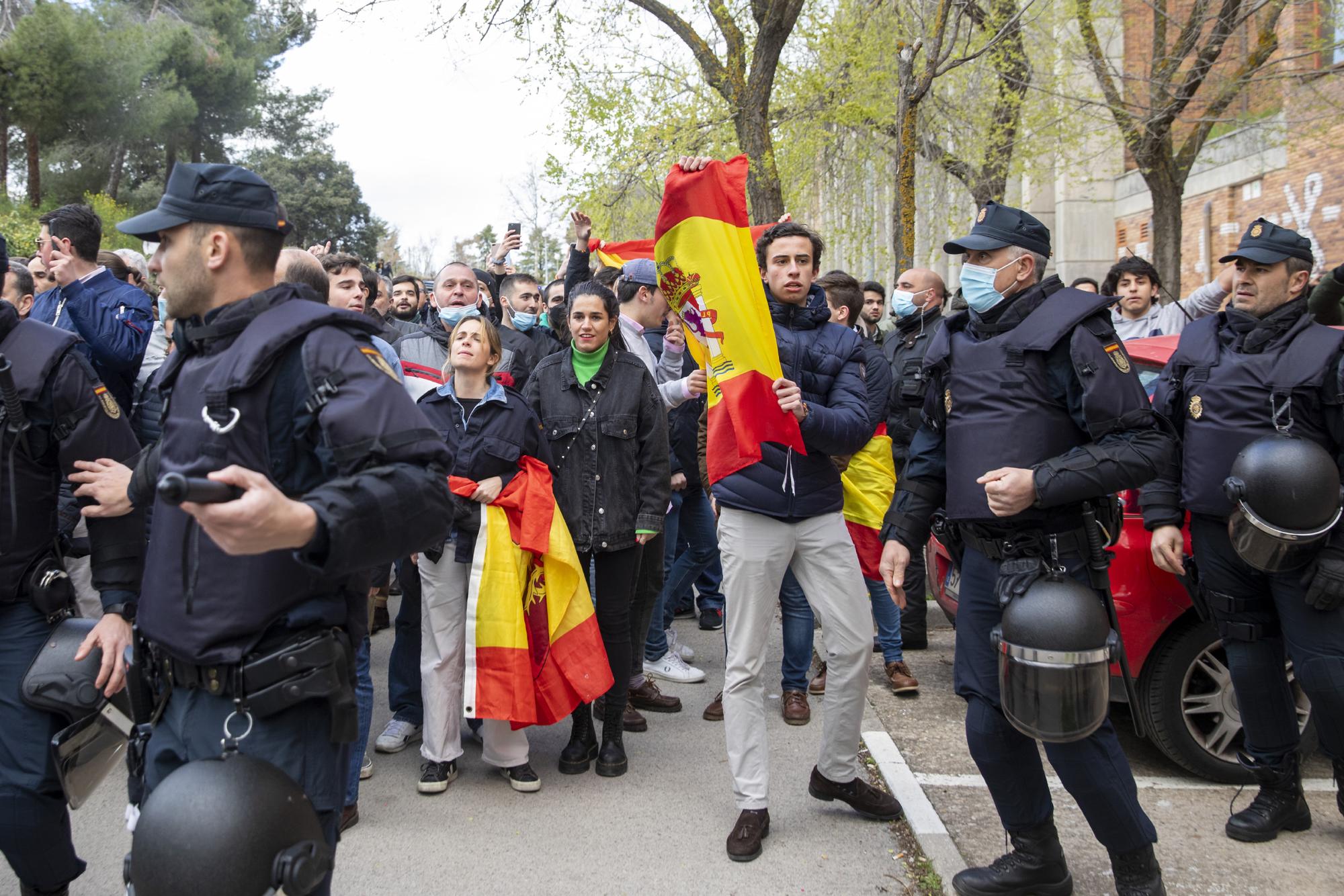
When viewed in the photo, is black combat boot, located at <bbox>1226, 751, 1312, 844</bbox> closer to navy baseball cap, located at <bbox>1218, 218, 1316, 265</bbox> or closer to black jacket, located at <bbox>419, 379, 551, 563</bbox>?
navy baseball cap, located at <bbox>1218, 218, 1316, 265</bbox>

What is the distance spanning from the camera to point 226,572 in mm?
2283

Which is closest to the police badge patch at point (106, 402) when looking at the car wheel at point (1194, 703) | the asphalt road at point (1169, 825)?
the asphalt road at point (1169, 825)

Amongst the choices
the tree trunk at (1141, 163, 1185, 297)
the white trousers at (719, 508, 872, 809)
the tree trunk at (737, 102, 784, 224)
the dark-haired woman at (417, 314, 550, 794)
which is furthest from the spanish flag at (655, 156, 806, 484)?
the tree trunk at (1141, 163, 1185, 297)

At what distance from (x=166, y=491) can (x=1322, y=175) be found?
17095 millimetres

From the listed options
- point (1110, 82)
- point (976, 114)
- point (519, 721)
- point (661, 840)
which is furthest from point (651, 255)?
point (976, 114)

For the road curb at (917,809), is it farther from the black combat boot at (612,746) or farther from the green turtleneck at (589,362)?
the green turtleneck at (589,362)

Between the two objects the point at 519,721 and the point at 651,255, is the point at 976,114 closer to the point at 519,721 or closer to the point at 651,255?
the point at 651,255

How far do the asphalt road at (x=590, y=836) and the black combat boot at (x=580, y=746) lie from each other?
5 centimetres

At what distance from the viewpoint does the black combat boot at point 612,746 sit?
5027 mm

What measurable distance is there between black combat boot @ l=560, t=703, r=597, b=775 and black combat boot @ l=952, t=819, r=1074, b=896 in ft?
6.54

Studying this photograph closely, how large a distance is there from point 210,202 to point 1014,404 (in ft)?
7.99

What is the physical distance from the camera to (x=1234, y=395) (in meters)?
4.14

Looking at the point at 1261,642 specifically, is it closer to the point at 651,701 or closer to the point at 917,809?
the point at 917,809

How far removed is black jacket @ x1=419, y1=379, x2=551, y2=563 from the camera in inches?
188
